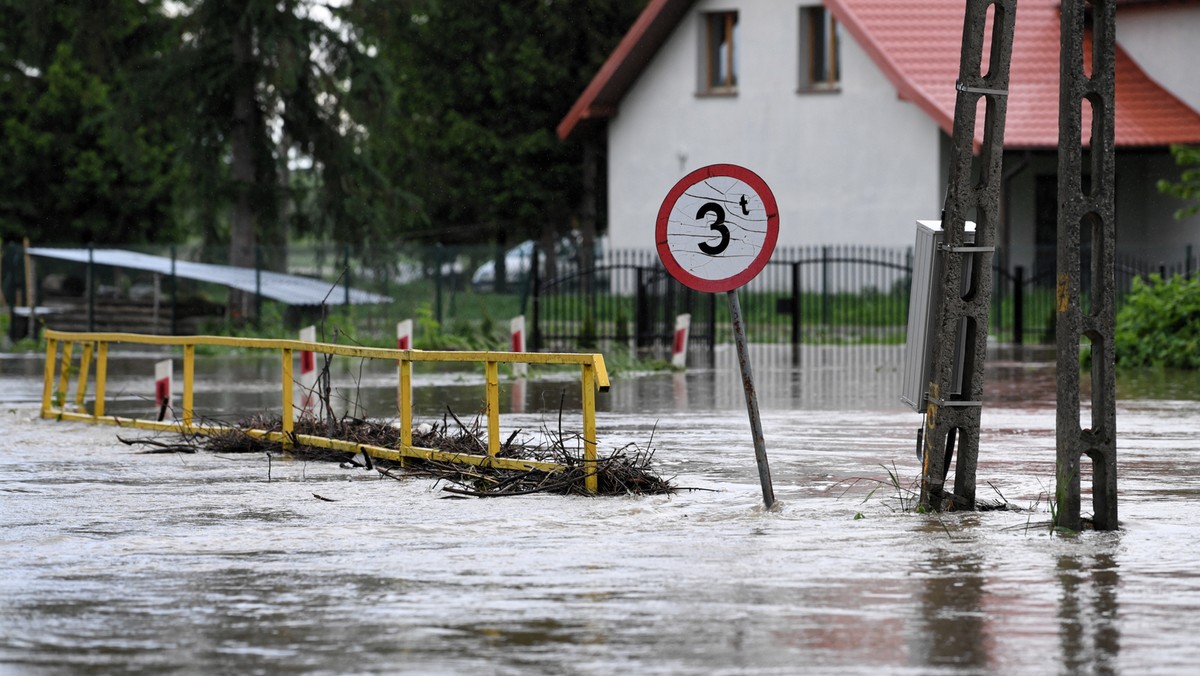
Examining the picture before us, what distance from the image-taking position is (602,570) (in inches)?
345

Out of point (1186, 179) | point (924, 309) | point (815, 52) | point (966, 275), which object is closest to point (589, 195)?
point (815, 52)

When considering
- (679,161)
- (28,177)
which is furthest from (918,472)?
(28,177)

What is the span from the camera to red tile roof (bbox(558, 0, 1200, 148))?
122 ft

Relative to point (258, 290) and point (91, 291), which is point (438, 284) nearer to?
point (258, 290)

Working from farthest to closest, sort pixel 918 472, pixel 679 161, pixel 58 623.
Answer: pixel 679 161
pixel 918 472
pixel 58 623

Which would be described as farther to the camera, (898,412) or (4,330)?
(4,330)

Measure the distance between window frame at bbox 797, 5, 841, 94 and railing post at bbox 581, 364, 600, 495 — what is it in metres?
29.4

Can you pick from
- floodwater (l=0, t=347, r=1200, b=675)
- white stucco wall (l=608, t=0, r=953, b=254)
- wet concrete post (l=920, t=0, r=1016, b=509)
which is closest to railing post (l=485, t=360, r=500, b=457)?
floodwater (l=0, t=347, r=1200, b=675)

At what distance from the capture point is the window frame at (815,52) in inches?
1601

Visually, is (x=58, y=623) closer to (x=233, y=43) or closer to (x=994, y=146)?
(x=994, y=146)

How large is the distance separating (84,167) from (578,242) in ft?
44.8

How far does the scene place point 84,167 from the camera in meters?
52.6

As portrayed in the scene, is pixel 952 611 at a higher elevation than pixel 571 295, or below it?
below

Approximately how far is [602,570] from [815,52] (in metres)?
33.5
